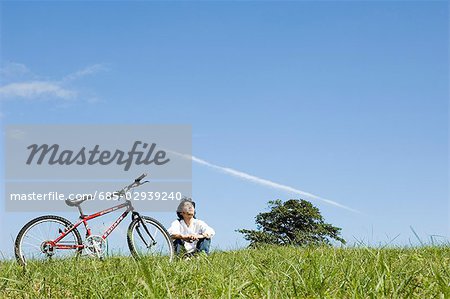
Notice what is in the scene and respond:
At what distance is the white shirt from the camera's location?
33.0 feet

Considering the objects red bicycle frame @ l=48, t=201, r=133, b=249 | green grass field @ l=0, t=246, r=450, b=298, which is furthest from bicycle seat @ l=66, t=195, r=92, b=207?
green grass field @ l=0, t=246, r=450, b=298

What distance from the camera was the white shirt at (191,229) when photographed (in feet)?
33.0

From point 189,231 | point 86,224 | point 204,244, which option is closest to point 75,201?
point 86,224

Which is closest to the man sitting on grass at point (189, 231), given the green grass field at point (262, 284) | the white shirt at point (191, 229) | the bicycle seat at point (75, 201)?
the white shirt at point (191, 229)

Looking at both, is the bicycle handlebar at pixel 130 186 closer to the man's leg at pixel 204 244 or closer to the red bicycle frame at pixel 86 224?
the red bicycle frame at pixel 86 224

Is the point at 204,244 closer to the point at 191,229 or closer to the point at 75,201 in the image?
the point at 191,229

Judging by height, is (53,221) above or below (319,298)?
above

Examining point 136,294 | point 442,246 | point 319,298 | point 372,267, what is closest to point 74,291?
point 136,294

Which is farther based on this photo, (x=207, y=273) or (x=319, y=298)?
(x=207, y=273)

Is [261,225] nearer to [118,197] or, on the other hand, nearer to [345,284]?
[118,197]

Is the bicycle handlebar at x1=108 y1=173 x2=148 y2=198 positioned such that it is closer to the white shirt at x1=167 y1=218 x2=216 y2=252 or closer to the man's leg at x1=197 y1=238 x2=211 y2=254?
the white shirt at x1=167 y1=218 x2=216 y2=252

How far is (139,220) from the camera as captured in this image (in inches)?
382

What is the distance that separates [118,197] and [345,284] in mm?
6334

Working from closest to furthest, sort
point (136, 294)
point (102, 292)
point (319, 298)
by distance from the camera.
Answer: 1. point (319, 298)
2. point (136, 294)
3. point (102, 292)
